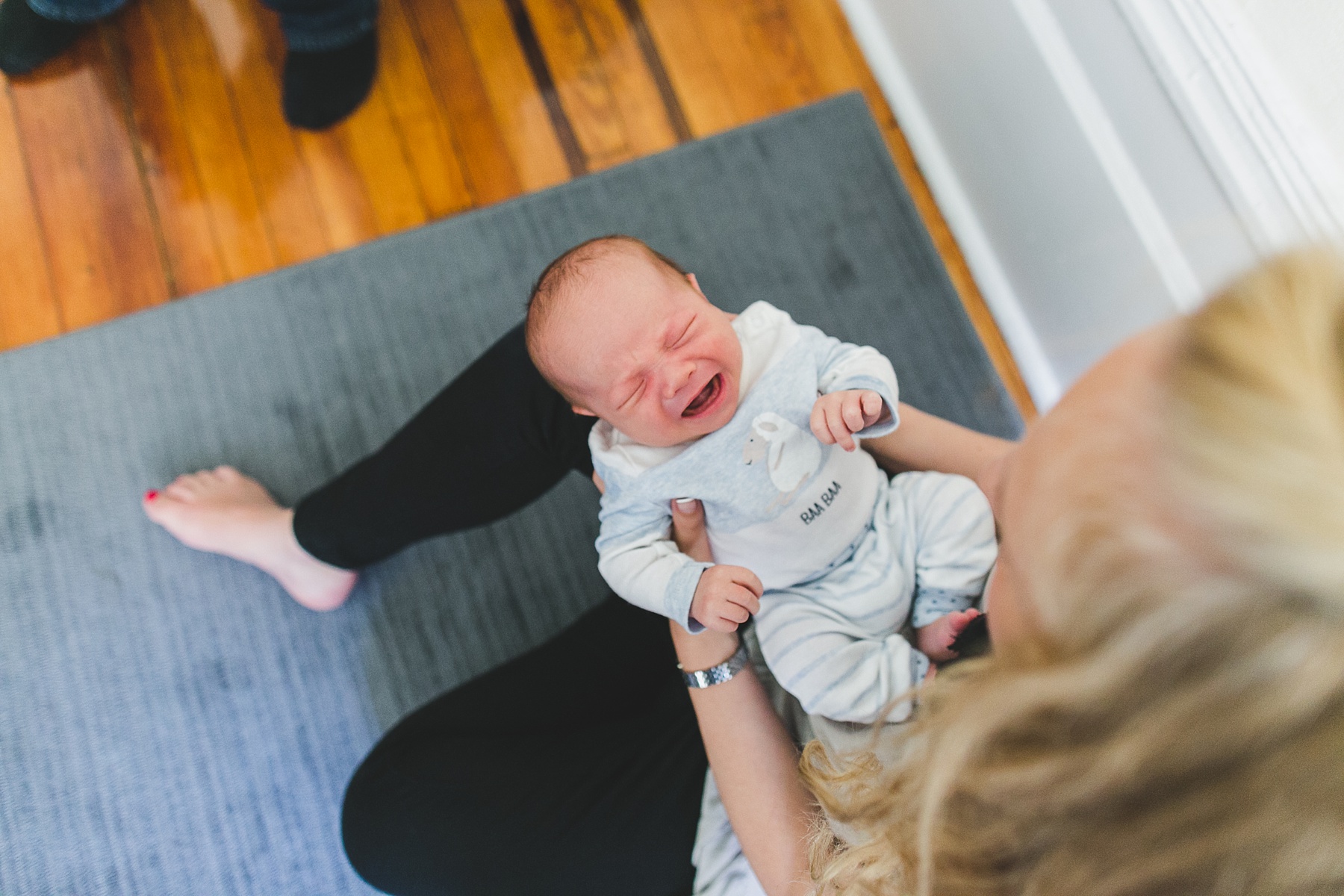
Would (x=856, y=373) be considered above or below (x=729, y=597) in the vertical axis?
above

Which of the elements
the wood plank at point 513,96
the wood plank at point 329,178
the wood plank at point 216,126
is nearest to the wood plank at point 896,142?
the wood plank at point 513,96

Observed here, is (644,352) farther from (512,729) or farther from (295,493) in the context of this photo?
(295,493)

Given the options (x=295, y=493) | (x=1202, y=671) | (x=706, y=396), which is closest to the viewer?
(x=1202, y=671)

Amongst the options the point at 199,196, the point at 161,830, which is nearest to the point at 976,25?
the point at 199,196

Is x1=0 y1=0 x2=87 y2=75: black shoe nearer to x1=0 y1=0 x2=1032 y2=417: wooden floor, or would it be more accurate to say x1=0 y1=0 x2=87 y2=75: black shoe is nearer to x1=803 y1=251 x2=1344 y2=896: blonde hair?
x1=0 y1=0 x2=1032 y2=417: wooden floor

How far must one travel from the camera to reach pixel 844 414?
0.69 metres

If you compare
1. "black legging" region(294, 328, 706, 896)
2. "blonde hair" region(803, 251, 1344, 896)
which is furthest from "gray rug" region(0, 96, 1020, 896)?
"blonde hair" region(803, 251, 1344, 896)

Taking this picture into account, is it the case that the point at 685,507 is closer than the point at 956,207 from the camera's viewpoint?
Yes

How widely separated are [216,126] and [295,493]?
0.67m

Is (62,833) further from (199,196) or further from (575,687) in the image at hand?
(199,196)

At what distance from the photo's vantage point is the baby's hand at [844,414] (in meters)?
0.69

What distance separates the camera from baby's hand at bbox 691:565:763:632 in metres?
0.66

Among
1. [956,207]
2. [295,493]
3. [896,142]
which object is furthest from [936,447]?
[295,493]

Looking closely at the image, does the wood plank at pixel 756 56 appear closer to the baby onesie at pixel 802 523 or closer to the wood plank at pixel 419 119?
the wood plank at pixel 419 119
